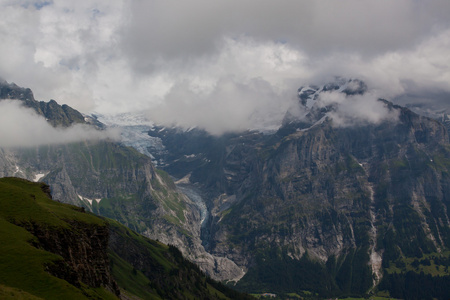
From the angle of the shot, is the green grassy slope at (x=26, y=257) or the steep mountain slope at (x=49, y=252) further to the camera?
the steep mountain slope at (x=49, y=252)

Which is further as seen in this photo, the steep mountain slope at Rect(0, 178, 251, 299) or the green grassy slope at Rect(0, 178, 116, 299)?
the steep mountain slope at Rect(0, 178, 251, 299)

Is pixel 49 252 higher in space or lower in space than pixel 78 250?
lower

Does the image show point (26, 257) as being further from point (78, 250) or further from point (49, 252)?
point (78, 250)

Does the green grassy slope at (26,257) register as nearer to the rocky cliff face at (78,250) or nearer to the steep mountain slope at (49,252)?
the steep mountain slope at (49,252)

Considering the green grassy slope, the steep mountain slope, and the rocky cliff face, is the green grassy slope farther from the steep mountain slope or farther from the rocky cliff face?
the rocky cliff face

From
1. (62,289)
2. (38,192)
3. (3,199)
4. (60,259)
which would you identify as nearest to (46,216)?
(3,199)

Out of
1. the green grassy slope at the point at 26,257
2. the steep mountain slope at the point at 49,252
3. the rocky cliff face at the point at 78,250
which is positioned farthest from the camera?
the rocky cliff face at the point at 78,250

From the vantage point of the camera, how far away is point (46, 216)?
380ft

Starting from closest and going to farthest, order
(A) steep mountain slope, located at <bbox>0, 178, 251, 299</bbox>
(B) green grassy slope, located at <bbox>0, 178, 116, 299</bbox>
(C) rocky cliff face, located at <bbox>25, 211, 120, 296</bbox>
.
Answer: (B) green grassy slope, located at <bbox>0, 178, 116, 299</bbox> < (A) steep mountain slope, located at <bbox>0, 178, 251, 299</bbox> < (C) rocky cliff face, located at <bbox>25, 211, 120, 296</bbox>

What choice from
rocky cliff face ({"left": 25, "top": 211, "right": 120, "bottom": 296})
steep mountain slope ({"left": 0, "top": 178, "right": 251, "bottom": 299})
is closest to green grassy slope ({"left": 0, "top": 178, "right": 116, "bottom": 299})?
steep mountain slope ({"left": 0, "top": 178, "right": 251, "bottom": 299})

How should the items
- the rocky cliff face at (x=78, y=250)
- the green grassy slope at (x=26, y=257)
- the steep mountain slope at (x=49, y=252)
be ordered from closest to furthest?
the green grassy slope at (x=26, y=257) < the steep mountain slope at (x=49, y=252) < the rocky cliff face at (x=78, y=250)

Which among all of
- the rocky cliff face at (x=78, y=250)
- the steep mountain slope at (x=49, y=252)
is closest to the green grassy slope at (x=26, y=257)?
the steep mountain slope at (x=49, y=252)

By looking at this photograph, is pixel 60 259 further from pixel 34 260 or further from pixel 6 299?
pixel 6 299

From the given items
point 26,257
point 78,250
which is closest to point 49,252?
point 26,257
